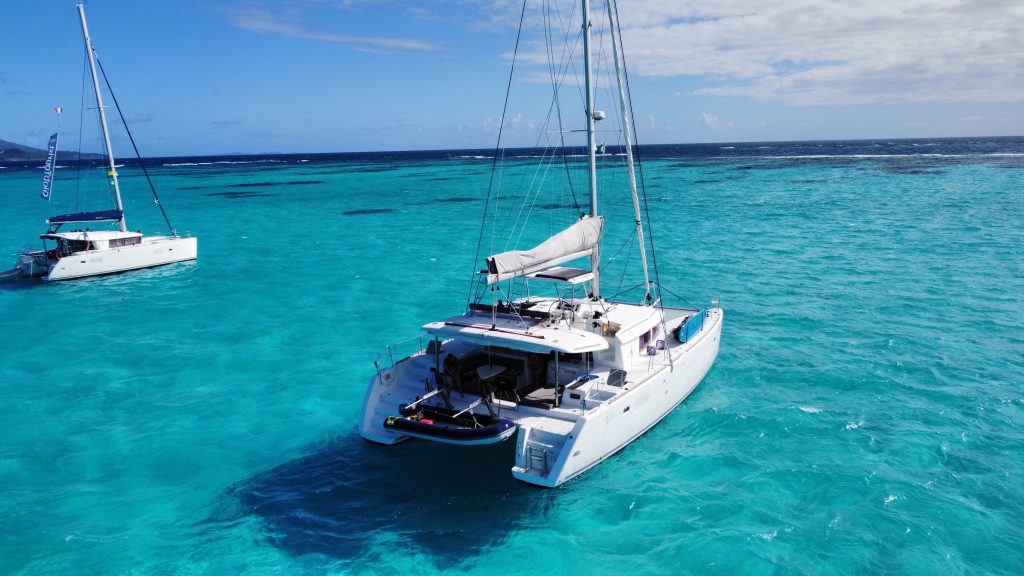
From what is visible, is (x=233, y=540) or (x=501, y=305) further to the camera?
(x=501, y=305)

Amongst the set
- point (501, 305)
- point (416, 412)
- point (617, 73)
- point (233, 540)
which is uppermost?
point (617, 73)

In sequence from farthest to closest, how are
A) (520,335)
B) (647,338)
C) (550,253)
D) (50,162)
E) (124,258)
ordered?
(50,162)
(124,258)
(647,338)
(550,253)
(520,335)

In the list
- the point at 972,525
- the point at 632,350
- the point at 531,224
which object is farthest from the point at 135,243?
the point at 972,525

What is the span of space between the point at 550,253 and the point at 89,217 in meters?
29.6

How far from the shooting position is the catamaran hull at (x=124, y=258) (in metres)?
30.6

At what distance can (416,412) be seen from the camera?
12047 millimetres

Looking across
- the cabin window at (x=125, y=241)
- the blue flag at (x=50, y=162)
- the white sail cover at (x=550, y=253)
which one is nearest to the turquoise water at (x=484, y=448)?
the cabin window at (x=125, y=241)

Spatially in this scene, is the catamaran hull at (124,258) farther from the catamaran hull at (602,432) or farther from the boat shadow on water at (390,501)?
the catamaran hull at (602,432)

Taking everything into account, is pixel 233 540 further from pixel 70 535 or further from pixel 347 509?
pixel 70 535

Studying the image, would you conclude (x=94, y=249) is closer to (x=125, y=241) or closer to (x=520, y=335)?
(x=125, y=241)

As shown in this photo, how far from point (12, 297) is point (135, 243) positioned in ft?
21.0

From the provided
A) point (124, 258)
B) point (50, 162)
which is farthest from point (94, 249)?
point (50, 162)

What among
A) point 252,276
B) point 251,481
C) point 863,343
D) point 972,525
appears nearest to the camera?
point 972,525

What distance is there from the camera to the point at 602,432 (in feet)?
38.2
